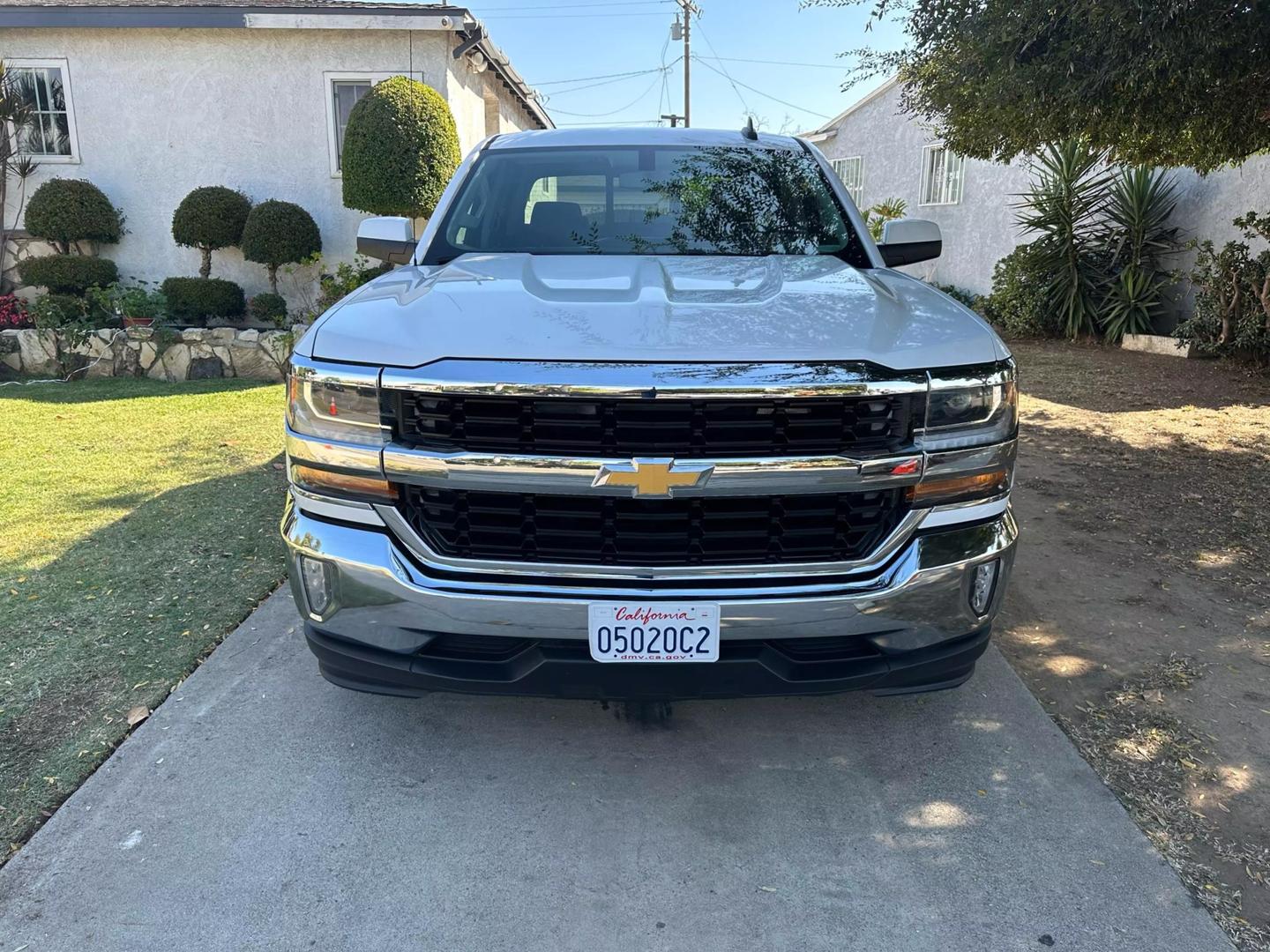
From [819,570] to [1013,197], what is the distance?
13757 mm

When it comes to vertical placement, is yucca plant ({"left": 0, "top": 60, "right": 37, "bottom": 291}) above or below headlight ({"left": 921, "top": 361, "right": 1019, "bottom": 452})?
above

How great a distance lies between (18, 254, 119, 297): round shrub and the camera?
10.3 meters

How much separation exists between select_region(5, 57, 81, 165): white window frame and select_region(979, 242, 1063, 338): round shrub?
1249 centimetres

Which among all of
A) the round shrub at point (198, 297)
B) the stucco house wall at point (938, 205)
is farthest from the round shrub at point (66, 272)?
the stucco house wall at point (938, 205)

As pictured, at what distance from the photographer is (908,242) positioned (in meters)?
3.97

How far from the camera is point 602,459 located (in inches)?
88.4

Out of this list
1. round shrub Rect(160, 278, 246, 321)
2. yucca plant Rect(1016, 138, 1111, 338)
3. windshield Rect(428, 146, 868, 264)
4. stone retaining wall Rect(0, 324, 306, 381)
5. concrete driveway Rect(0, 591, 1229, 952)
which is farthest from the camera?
yucca plant Rect(1016, 138, 1111, 338)

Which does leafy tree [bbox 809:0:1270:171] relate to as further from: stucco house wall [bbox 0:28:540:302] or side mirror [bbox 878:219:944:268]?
stucco house wall [bbox 0:28:540:302]

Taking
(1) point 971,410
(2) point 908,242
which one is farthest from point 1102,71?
(1) point 971,410

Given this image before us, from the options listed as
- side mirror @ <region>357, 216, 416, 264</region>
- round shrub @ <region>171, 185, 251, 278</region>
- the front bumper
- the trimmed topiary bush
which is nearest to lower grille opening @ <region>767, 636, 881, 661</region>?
the front bumper

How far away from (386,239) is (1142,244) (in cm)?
1076

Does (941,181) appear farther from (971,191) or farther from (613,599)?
(613,599)

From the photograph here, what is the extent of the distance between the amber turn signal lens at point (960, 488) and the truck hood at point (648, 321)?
1.02 ft

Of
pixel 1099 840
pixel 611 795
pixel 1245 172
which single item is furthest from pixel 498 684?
pixel 1245 172
